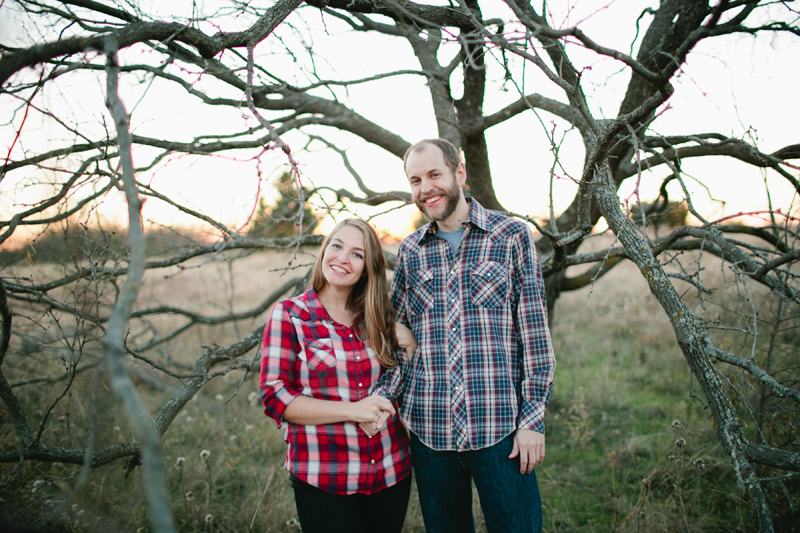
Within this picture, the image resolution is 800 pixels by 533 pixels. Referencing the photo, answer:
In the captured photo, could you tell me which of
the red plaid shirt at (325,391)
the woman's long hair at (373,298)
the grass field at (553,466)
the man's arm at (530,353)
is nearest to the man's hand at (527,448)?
the man's arm at (530,353)

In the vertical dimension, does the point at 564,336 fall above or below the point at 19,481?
above

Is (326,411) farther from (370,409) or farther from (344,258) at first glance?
(344,258)

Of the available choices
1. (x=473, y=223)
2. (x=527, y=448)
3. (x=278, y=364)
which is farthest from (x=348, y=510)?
(x=473, y=223)

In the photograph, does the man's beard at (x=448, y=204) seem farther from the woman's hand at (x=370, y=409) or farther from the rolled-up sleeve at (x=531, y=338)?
the woman's hand at (x=370, y=409)

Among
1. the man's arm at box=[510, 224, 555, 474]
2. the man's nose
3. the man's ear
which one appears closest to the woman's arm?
the man's arm at box=[510, 224, 555, 474]

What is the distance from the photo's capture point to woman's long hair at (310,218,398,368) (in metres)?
1.92

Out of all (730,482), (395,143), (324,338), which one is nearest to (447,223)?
(324,338)

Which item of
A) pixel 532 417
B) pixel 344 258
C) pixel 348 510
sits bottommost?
pixel 348 510

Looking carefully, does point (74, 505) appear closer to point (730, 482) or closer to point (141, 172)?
point (141, 172)

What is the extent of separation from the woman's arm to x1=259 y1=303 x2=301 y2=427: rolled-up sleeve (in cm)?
4

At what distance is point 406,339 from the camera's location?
2014 mm

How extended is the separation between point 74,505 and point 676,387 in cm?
609

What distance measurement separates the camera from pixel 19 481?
3084mm

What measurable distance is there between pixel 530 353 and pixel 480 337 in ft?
0.73
